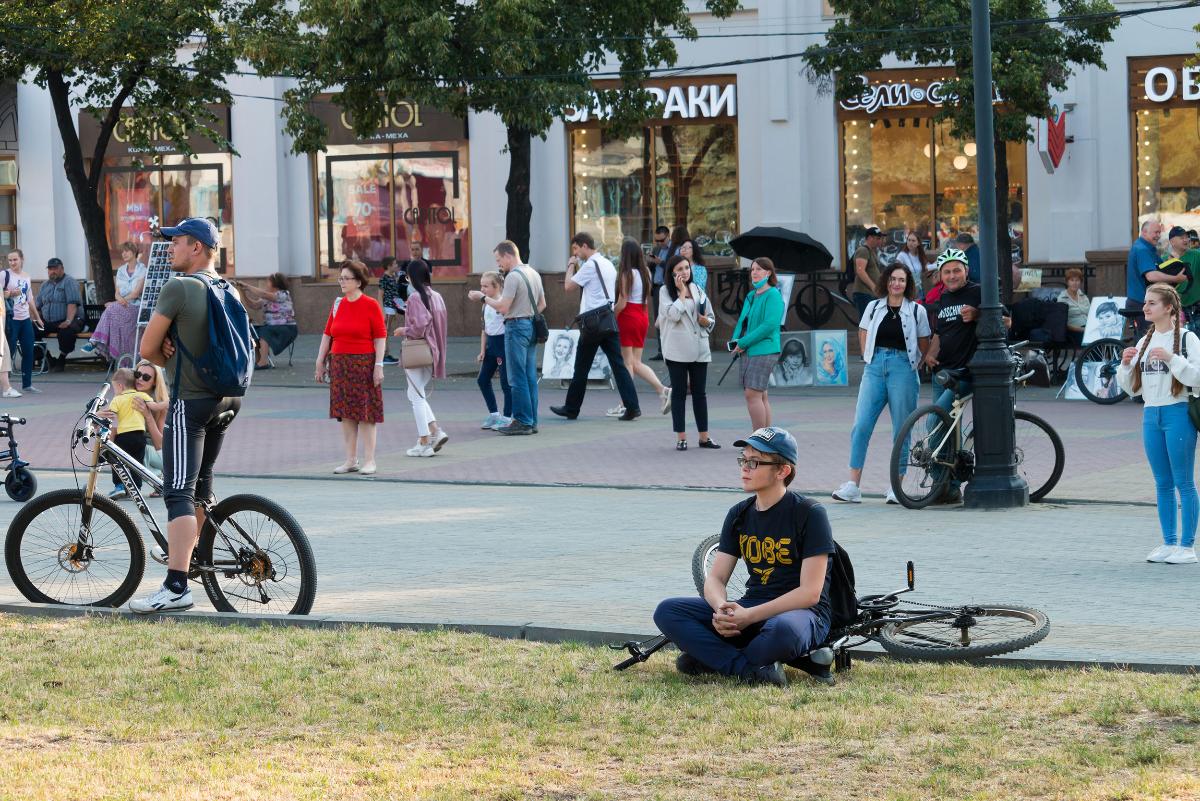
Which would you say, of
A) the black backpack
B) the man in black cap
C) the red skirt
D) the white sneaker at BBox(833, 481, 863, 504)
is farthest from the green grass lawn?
the man in black cap

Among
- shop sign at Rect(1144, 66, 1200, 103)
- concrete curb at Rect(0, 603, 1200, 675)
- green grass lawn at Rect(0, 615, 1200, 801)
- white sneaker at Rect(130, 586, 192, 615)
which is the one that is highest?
shop sign at Rect(1144, 66, 1200, 103)

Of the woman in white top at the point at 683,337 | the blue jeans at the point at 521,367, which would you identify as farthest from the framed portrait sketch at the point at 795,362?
the woman in white top at the point at 683,337

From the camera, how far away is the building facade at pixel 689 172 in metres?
27.7

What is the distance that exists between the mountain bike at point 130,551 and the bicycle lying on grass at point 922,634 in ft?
5.82

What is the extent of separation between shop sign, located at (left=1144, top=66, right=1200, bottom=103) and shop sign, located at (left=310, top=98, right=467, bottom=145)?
11.3 metres

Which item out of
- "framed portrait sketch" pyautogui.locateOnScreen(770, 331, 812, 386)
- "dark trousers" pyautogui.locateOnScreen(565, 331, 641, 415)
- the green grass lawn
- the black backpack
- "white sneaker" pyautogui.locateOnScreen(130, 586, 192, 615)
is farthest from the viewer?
"framed portrait sketch" pyautogui.locateOnScreen(770, 331, 812, 386)

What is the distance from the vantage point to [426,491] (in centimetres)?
1336

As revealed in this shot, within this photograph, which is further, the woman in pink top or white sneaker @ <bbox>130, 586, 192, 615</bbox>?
the woman in pink top

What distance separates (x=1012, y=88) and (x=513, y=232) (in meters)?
6.76

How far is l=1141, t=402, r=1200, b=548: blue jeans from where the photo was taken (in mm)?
9602

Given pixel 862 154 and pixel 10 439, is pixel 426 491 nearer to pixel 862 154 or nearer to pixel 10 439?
pixel 10 439

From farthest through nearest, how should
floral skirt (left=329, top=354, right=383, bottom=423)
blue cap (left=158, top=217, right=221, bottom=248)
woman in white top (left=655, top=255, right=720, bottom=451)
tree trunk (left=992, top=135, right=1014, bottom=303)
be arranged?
tree trunk (left=992, top=135, right=1014, bottom=303) → woman in white top (left=655, top=255, right=720, bottom=451) → floral skirt (left=329, top=354, right=383, bottom=423) → blue cap (left=158, top=217, right=221, bottom=248)

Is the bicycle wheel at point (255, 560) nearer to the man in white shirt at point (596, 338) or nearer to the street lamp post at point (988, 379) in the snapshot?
the street lamp post at point (988, 379)

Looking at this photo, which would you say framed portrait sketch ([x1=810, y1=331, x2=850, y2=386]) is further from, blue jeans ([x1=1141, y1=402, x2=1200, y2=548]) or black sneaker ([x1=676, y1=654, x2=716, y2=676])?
black sneaker ([x1=676, y1=654, x2=716, y2=676])
